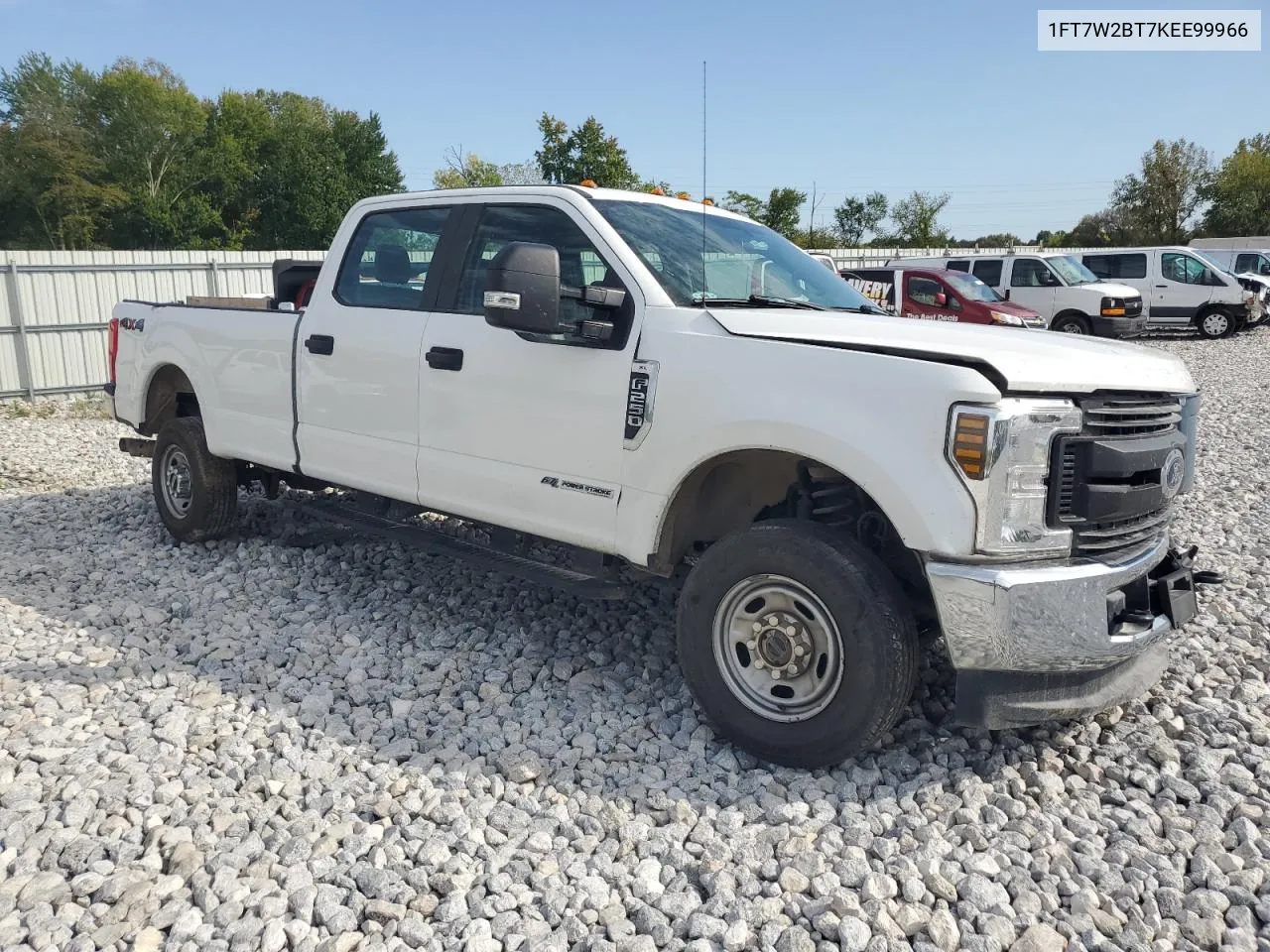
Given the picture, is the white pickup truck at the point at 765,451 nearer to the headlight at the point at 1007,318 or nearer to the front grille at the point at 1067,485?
the front grille at the point at 1067,485

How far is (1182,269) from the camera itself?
71.2ft

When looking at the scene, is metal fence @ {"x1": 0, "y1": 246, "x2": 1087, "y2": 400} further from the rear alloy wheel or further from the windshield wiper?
the rear alloy wheel

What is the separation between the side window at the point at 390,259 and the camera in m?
4.89

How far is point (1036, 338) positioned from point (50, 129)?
60.3m

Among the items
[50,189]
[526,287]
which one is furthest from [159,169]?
[526,287]

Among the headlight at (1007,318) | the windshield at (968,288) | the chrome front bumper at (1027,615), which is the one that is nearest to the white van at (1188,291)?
the windshield at (968,288)

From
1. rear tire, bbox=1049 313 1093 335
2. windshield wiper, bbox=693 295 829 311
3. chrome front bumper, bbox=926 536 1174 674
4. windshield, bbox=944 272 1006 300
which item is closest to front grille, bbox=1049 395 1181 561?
chrome front bumper, bbox=926 536 1174 674

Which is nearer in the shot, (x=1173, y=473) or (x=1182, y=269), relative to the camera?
(x=1173, y=473)

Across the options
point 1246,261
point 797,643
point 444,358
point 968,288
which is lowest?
point 797,643

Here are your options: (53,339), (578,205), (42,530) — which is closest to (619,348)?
(578,205)

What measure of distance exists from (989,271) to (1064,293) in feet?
5.96

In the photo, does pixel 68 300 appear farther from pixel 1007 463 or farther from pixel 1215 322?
pixel 1215 322

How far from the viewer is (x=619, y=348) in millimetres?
3928

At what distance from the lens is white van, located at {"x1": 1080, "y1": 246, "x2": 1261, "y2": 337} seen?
21.5 metres
